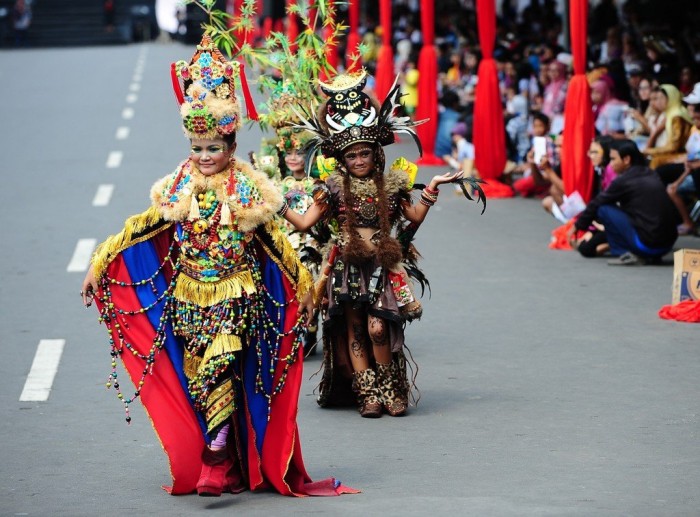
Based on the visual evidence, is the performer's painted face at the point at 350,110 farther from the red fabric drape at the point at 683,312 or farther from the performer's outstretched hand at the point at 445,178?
the red fabric drape at the point at 683,312

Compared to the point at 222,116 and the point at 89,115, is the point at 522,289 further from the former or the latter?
the point at 89,115

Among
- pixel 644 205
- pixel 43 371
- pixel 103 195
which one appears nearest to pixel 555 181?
pixel 644 205

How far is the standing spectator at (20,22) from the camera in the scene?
2015 inches

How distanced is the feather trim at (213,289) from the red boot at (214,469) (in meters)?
0.71

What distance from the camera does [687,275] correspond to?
36.2 ft

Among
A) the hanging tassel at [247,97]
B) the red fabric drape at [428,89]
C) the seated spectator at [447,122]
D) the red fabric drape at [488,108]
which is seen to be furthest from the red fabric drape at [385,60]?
the hanging tassel at [247,97]

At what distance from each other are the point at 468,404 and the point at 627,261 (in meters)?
5.05

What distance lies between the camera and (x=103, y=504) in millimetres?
6762

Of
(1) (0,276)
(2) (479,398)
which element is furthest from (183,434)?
(1) (0,276)

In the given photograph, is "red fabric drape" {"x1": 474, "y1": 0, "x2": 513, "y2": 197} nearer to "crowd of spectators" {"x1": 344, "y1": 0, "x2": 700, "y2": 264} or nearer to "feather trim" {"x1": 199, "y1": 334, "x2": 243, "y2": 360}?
"crowd of spectators" {"x1": 344, "y1": 0, "x2": 700, "y2": 264}

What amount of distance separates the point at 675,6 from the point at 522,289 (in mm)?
10155

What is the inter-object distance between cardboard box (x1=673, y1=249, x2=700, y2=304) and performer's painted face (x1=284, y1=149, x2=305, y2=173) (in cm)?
301

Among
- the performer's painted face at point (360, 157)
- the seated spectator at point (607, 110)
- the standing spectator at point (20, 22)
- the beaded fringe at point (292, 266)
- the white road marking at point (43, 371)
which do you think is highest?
the performer's painted face at point (360, 157)

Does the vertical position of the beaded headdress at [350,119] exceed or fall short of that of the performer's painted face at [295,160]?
it exceeds it
